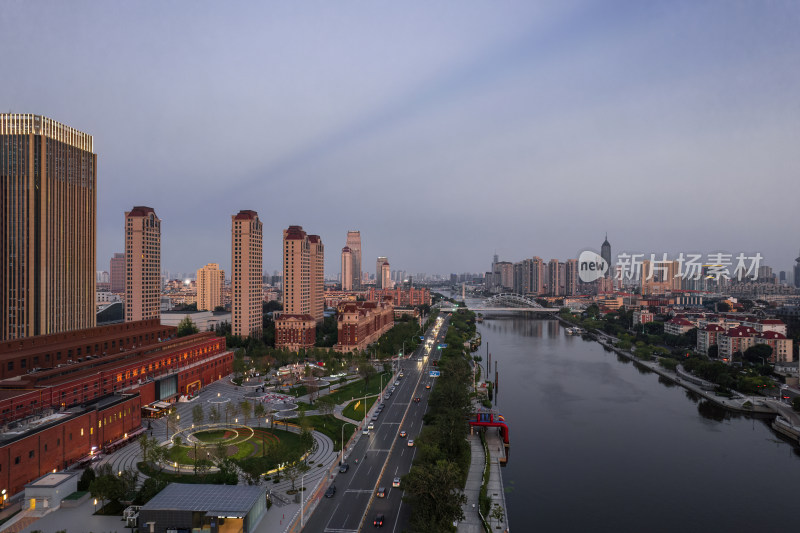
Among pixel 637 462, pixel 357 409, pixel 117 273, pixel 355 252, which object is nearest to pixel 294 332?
pixel 357 409

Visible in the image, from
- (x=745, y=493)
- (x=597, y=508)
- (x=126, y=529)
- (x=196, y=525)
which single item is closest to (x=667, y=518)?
(x=597, y=508)

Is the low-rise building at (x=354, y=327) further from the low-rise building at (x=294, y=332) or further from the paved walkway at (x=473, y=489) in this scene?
the paved walkway at (x=473, y=489)

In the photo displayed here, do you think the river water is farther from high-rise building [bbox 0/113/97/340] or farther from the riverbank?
high-rise building [bbox 0/113/97/340]

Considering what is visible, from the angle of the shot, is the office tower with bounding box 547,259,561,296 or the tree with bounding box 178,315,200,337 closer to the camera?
the tree with bounding box 178,315,200,337

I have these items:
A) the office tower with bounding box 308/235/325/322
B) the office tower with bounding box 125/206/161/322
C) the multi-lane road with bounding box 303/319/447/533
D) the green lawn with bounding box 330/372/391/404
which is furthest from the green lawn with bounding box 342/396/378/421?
the office tower with bounding box 308/235/325/322

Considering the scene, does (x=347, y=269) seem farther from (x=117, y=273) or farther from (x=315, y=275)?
(x=315, y=275)

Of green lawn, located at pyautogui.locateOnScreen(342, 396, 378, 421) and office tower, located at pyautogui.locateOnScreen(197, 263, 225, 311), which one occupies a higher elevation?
office tower, located at pyautogui.locateOnScreen(197, 263, 225, 311)

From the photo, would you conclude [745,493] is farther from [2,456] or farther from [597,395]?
[2,456]

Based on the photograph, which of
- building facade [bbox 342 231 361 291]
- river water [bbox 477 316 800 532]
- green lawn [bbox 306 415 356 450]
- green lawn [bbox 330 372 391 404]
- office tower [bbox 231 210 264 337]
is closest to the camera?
river water [bbox 477 316 800 532]
